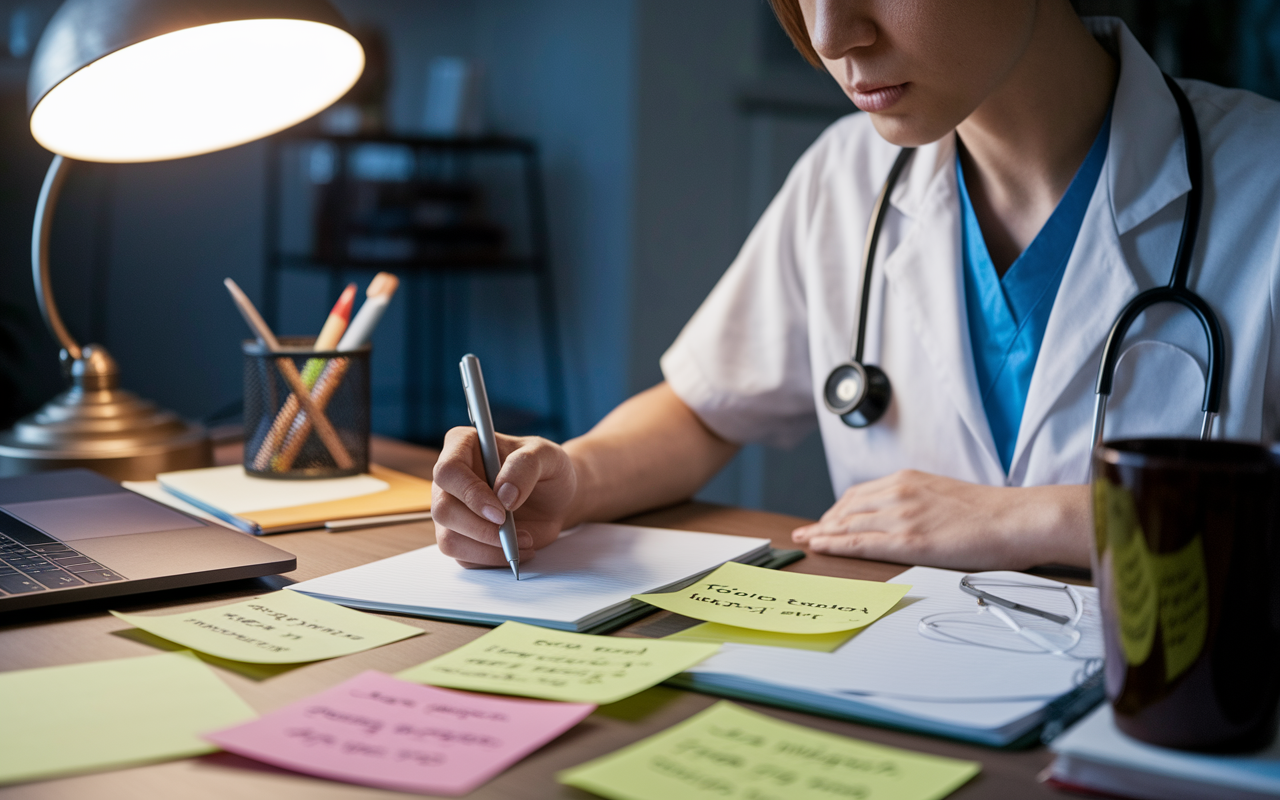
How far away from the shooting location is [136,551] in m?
0.74

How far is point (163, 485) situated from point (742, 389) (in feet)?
1.95

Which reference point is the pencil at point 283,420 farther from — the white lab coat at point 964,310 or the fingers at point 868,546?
the fingers at point 868,546

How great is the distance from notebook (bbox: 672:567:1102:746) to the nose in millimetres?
486

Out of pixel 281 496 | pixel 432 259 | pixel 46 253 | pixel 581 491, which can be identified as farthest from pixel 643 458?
pixel 432 259

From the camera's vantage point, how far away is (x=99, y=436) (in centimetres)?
107

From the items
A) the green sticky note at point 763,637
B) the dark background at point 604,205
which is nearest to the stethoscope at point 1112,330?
the green sticky note at point 763,637

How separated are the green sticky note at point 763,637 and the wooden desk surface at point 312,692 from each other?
0.04 m

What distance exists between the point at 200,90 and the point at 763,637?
0.83 meters

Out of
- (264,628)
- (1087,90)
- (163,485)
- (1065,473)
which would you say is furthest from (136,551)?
(1087,90)

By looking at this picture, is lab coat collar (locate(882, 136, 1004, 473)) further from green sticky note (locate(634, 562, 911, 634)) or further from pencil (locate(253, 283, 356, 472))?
pencil (locate(253, 283, 356, 472))

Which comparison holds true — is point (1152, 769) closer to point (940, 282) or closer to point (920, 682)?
point (920, 682)

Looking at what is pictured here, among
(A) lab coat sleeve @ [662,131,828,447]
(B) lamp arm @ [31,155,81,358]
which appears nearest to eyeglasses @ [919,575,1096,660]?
(A) lab coat sleeve @ [662,131,828,447]

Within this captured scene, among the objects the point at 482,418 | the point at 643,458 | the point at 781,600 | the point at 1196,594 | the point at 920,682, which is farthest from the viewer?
the point at 643,458

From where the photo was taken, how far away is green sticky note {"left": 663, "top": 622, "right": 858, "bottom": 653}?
1.93ft
